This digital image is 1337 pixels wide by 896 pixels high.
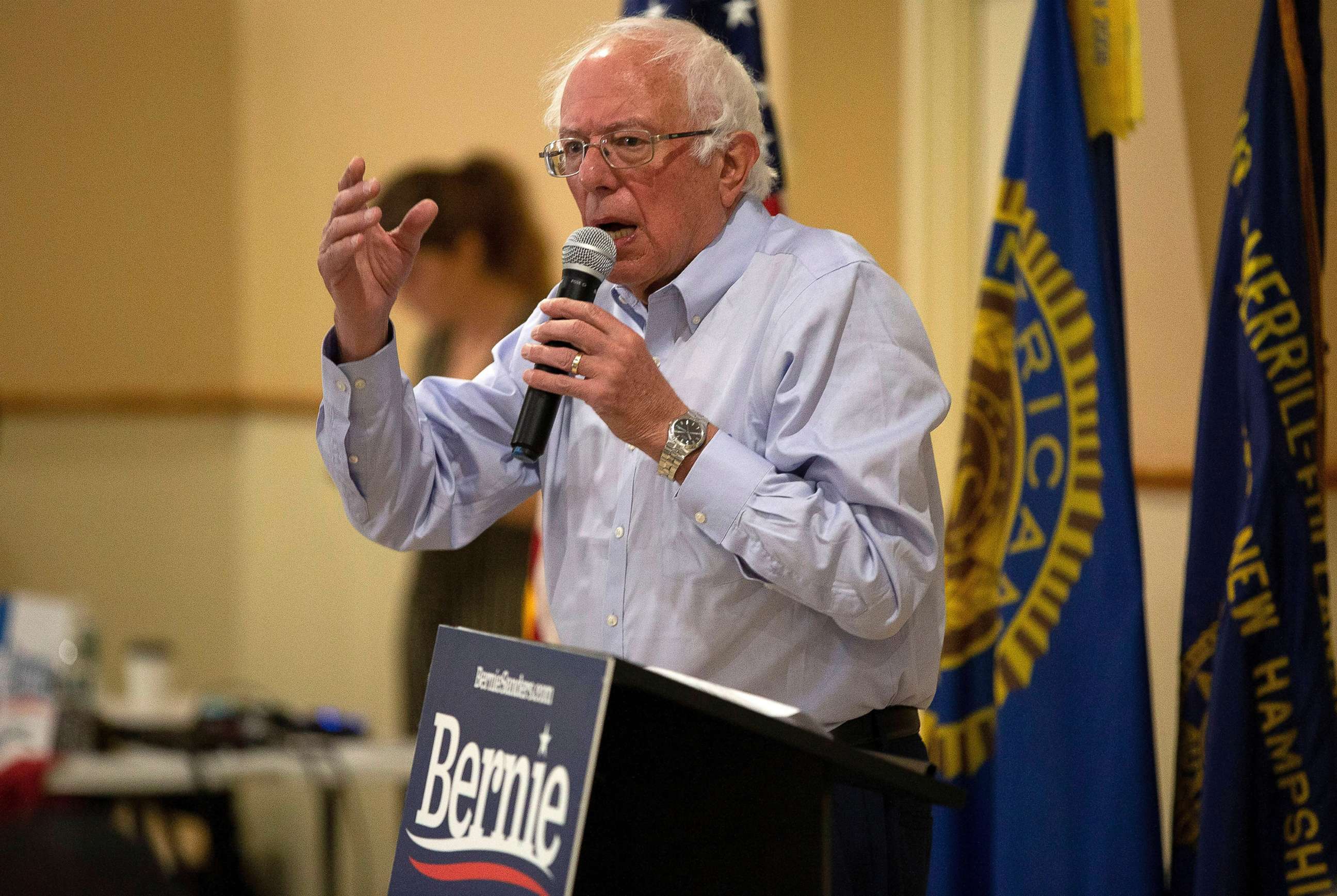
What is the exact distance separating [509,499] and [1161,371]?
1.36 m

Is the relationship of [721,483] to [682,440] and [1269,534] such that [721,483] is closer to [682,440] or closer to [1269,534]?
[682,440]

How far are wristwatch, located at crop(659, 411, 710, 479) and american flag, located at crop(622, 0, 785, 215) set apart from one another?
1.04 m

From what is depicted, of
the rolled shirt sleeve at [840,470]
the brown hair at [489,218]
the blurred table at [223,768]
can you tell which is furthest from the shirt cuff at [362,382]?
the brown hair at [489,218]

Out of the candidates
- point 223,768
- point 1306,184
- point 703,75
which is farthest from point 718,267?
point 223,768

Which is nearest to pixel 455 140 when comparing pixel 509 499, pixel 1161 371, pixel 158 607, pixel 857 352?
pixel 158 607

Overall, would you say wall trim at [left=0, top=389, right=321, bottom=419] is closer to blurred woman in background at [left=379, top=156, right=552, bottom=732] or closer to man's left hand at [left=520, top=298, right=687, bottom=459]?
blurred woman in background at [left=379, top=156, right=552, bottom=732]

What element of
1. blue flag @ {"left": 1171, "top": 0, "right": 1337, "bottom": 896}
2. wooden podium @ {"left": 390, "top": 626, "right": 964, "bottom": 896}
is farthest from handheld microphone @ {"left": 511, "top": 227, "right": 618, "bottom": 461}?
blue flag @ {"left": 1171, "top": 0, "right": 1337, "bottom": 896}

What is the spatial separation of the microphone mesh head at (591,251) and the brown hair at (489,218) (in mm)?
2172

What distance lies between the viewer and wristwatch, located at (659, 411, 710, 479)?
1.41m

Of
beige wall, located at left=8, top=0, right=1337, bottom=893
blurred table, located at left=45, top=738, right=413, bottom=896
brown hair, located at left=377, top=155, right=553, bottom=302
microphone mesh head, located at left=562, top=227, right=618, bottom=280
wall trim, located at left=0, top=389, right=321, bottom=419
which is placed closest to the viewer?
microphone mesh head, located at left=562, top=227, right=618, bottom=280

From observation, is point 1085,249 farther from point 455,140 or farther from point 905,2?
point 455,140

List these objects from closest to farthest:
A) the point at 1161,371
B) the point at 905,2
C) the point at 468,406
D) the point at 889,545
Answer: the point at 889,545 < the point at 468,406 < the point at 1161,371 < the point at 905,2

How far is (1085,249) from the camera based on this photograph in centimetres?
213

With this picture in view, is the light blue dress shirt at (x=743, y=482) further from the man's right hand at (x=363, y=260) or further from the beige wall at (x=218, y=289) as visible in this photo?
the beige wall at (x=218, y=289)
